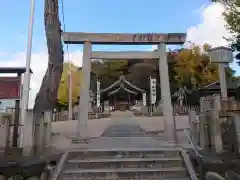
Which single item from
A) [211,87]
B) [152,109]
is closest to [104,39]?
[211,87]

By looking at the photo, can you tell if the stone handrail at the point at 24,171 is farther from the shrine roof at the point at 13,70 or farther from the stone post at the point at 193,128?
the shrine roof at the point at 13,70

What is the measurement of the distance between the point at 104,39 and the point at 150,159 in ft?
22.8

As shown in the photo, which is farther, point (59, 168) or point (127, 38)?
point (127, 38)

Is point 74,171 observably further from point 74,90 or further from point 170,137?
point 74,90

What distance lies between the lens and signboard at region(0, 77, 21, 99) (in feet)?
30.2

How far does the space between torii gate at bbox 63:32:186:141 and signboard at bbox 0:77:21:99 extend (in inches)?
112

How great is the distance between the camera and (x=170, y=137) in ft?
34.6

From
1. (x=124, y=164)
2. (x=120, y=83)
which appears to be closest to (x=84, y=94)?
(x=124, y=164)

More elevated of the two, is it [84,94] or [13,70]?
[13,70]

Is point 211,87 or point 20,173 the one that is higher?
point 211,87

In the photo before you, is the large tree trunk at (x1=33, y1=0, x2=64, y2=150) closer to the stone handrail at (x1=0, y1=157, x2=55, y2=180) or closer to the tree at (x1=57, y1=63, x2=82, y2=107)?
the stone handrail at (x1=0, y1=157, x2=55, y2=180)

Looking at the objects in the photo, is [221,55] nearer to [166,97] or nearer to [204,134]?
[166,97]

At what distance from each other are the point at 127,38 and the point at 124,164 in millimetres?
7027

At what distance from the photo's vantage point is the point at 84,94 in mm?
11258
